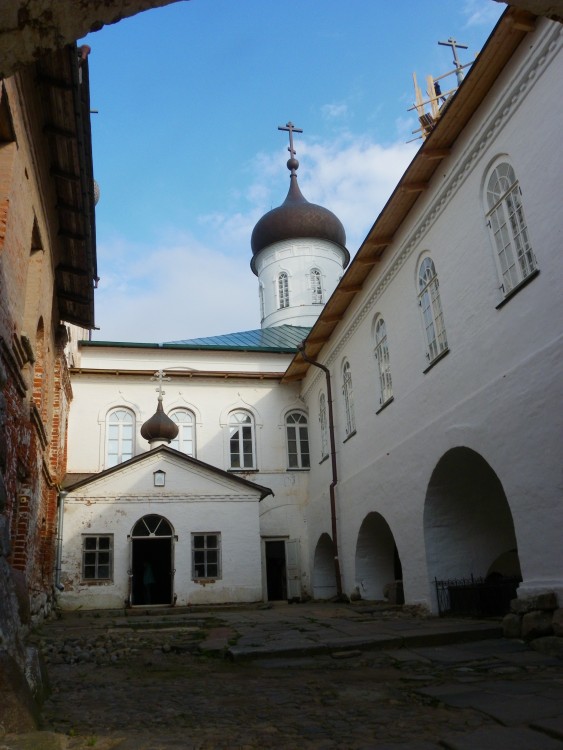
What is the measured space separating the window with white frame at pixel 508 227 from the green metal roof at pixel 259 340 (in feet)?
45.6

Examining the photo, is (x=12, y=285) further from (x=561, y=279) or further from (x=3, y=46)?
(x=561, y=279)

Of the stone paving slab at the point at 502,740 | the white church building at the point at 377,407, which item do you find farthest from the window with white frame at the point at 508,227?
the stone paving slab at the point at 502,740

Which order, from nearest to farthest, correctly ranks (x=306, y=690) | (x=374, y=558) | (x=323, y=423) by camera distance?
(x=306, y=690) < (x=374, y=558) < (x=323, y=423)

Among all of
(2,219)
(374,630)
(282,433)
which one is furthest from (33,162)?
(282,433)

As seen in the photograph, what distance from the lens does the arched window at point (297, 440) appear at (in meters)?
20.8

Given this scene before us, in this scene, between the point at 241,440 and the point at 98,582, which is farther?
the point at 241,440

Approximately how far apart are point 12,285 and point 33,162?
1.80 m

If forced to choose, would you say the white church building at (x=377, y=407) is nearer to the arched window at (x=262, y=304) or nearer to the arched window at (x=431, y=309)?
the arched window at (x=431, y=309)

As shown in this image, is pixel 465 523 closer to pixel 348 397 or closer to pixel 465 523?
pixel 465 523

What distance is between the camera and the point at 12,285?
7.56m

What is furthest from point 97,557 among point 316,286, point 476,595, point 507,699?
point 507,699

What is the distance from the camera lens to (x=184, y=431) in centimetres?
2073

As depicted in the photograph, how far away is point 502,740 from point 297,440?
683 inches

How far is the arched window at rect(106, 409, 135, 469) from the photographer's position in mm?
20094
